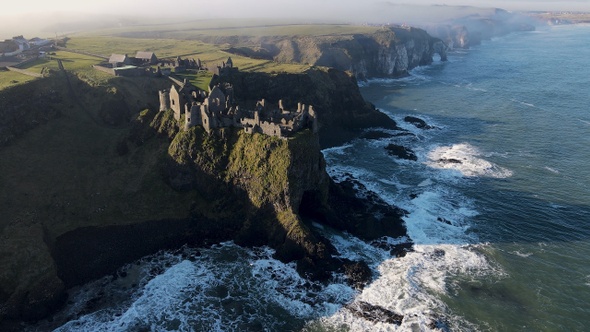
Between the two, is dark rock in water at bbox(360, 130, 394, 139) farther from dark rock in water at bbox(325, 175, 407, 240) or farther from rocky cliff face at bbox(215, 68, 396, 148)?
dark rock in water at bbox(325, 175, 407, 240)

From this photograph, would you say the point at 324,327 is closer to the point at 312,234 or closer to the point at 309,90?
the point at 312,234

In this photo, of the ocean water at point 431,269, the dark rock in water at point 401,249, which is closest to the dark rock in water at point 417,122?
the ocean water at point 431,269

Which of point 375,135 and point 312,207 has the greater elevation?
point 375,135

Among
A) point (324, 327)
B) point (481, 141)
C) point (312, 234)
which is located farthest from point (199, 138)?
point (481, 141)

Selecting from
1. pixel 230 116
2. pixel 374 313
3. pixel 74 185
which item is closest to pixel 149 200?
pixel 74 185

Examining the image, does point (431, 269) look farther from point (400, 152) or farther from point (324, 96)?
point (324, 96)

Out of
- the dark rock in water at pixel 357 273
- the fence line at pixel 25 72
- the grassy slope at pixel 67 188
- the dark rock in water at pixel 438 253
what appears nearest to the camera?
the dark rock in water at pixel 357 273

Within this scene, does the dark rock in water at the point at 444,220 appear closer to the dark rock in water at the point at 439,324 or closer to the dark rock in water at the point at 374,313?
the dark rock in water at the point at 439,324
